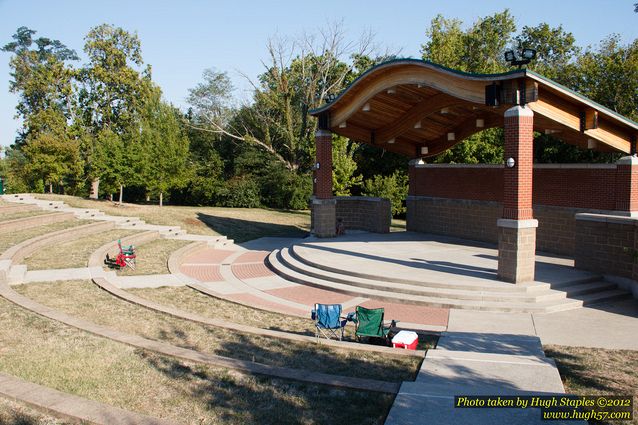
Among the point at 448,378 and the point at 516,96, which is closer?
the point at 448,378

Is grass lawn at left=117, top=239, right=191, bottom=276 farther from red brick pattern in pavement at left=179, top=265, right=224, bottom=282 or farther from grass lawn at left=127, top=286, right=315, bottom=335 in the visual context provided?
grass lawn at left=127, top=286, right=315, bottom=335

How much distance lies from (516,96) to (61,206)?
79.5 feet

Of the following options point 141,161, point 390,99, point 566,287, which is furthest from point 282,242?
point 566,287

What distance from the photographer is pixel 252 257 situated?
20.5m

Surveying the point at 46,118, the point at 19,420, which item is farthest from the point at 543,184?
the point at 46,118

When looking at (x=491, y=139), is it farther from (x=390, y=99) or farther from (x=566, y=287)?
(x=566, y=287)

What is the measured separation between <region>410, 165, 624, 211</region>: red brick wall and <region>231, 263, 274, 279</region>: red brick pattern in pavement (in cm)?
905

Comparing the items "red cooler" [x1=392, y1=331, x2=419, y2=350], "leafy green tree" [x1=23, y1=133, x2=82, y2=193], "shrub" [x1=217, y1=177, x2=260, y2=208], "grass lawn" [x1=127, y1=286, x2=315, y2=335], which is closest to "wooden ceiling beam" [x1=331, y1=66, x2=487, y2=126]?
"red cooler" [x1=392, y1=331, x2=419, y2=350]

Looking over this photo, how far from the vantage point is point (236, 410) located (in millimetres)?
6352

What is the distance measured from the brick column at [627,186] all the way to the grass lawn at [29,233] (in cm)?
1962

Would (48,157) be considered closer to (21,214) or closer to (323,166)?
(21,214)

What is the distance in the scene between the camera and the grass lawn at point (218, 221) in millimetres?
26469

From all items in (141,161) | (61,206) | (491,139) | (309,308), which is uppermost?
(491,139)

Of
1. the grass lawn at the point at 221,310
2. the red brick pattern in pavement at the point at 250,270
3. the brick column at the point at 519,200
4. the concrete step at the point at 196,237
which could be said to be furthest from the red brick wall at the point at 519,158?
the concrete step at the point at 196,237
